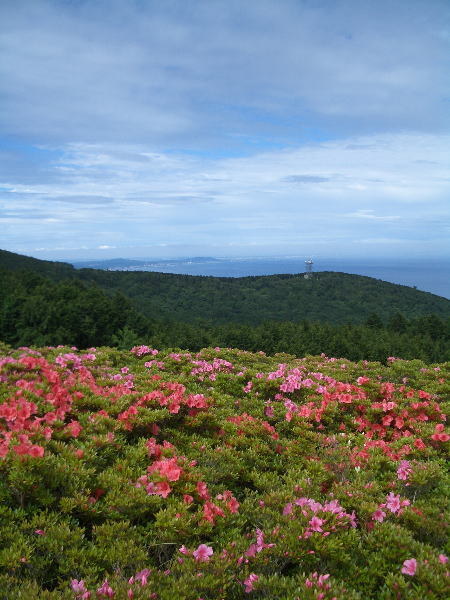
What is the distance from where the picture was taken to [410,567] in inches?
137

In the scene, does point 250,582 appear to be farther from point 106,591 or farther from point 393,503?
point 393,503

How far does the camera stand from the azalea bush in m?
3.32

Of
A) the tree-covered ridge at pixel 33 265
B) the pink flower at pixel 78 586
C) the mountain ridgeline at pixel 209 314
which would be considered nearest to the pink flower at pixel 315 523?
the pink flower at pixel 78 586

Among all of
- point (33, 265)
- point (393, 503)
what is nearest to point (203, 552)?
point (393, 503)

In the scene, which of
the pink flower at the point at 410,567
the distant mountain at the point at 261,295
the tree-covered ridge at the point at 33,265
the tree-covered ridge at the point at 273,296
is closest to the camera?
the pink flower at the point at 410,567

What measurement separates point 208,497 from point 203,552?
0.78 metres

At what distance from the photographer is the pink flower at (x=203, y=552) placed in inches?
137

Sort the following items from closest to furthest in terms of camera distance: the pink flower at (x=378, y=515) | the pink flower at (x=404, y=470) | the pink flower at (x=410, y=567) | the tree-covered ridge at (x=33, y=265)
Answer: the pink flower at (x=410, y=567) < the pink flower at (x=378, y=515) < the pink flower at (x=404, y=470) < the tree-covered ridge at (x=33, y=265)

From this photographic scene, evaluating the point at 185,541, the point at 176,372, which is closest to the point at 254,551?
the point at 185,541

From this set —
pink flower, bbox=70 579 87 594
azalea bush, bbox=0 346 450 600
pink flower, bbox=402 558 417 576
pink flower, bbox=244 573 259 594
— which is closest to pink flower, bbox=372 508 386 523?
azalea bush, bbox=0 346 450 600

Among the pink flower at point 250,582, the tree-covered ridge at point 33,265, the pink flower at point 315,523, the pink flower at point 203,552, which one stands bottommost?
the pink flower at point 250,582

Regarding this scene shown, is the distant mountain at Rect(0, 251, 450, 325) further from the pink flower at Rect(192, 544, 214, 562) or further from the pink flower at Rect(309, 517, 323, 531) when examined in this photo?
the pink flower at Rect(192, 544, 214, 562)

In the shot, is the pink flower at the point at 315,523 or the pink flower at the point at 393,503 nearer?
the pink flower at the point at 315,523

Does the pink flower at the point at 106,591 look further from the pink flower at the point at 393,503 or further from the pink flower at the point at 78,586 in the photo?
the pink flower at the point at 393,503
